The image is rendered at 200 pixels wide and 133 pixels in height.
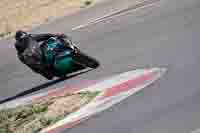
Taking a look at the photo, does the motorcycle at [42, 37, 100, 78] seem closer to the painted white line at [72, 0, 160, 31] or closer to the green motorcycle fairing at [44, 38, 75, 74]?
the green motorcycle fairing at [44, 38, 75, 74]

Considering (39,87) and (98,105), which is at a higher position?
(98,105)

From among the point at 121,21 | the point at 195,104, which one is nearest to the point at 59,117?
the point at 195,104

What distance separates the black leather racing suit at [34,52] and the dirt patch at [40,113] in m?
1.80

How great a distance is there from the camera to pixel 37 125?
14.2m

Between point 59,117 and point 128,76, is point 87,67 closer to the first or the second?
point 128,76

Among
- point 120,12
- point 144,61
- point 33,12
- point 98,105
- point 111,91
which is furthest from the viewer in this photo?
point 33,12

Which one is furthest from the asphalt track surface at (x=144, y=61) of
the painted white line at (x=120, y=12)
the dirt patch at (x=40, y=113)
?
the dirt patch at (x=40, y=113)

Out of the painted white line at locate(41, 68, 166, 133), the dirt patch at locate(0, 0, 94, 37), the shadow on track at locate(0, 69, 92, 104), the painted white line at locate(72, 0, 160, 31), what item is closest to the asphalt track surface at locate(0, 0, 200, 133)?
the shadow on track at locate(0, 69, 92, 104)

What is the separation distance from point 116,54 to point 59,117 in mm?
4887

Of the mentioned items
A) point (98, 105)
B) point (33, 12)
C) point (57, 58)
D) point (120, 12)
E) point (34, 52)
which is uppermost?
point (34, 52)

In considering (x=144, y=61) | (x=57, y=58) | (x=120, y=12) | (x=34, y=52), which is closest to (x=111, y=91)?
(x=144, y=61)

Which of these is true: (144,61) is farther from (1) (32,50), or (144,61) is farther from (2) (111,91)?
(1) (32,50)

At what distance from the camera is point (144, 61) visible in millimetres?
17359

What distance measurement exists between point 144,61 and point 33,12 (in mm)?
11312
